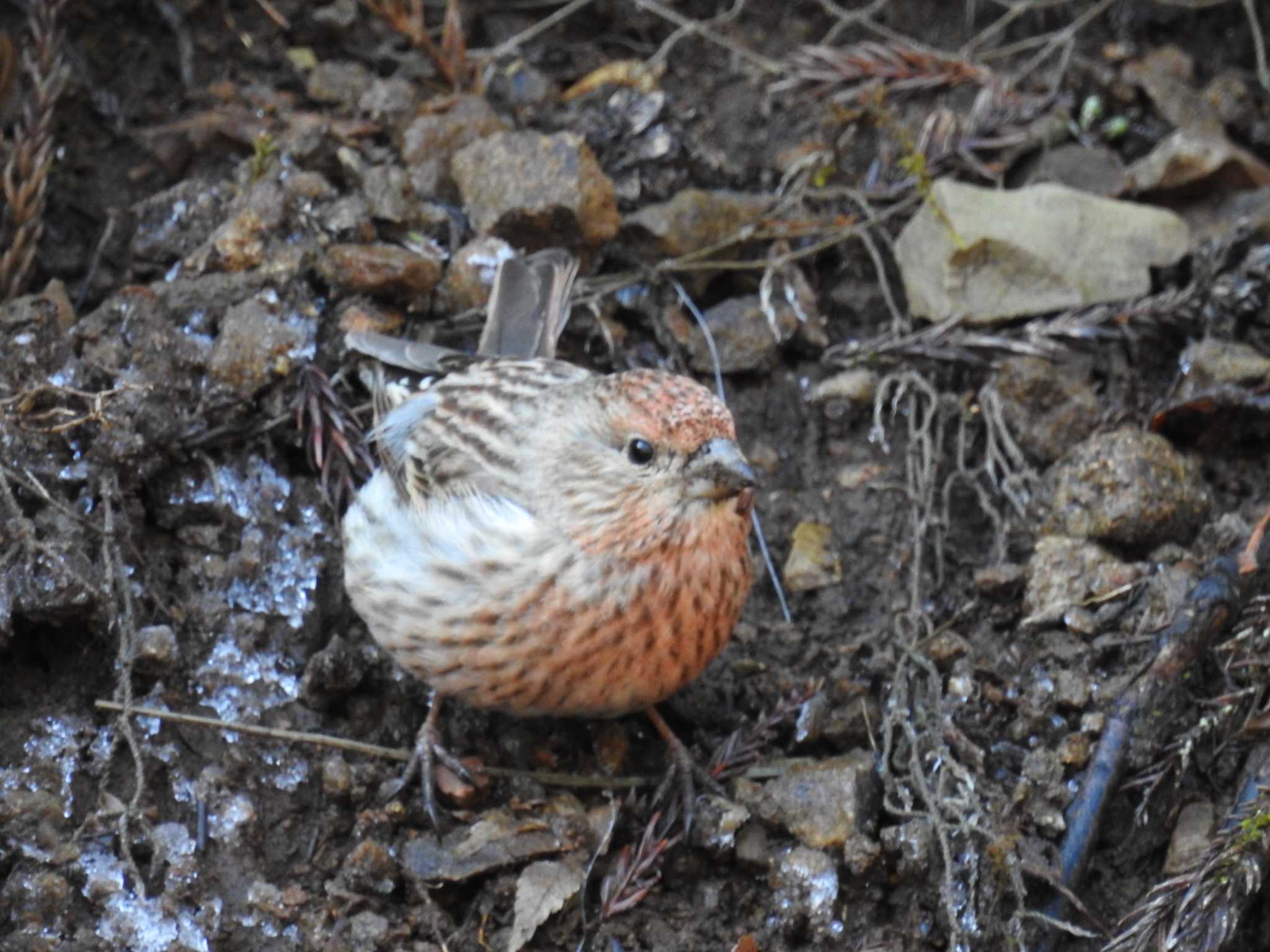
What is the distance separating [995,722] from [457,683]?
4.46 feet

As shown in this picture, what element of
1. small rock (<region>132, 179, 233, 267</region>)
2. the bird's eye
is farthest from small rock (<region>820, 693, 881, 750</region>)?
small rock (<region>132, 179, 233, 267</region>)

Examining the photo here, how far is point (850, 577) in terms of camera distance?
14.7ft

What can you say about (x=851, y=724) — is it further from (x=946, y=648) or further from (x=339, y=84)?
(x=339, y=84)

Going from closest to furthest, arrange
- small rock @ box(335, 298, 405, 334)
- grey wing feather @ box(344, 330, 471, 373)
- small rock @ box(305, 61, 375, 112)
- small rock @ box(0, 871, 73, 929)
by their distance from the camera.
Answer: small rock @ box(0, 871, 73, 929) → grey wing feather @ box(344, 330, 471, 373) → small rock @ box(335, 298, 405, 334) → small rock @ box(305, 61, 375, 112)

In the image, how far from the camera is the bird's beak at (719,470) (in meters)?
3.63

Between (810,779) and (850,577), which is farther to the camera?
(850,577)

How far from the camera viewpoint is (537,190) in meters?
4.82

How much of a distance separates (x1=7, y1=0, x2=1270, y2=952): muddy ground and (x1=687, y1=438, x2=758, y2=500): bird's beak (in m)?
0.73

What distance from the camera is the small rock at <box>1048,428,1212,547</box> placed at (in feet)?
13.8

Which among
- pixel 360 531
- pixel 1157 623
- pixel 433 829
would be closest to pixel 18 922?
pixel 433 829

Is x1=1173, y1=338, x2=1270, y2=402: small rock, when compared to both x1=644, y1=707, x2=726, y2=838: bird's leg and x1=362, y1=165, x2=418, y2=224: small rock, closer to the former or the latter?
x1=644, y1=707, x2=726, y2=838: bird's leg

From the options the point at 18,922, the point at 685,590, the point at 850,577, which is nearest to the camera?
the point at 18,922

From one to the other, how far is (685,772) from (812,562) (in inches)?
31.1

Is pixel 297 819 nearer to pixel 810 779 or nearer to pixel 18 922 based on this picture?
pixel 18 922
